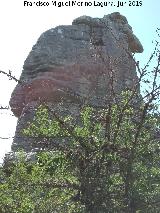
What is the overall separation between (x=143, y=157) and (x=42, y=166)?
1253mm

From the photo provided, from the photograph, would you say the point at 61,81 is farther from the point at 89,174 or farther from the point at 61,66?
the point at 89,174

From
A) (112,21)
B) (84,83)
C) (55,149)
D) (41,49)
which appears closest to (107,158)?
(55,149)

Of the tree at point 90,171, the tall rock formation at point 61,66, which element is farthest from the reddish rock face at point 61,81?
the tree at point 90,171

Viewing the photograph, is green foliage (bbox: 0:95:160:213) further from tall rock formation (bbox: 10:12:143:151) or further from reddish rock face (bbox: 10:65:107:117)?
reddish rock face (bbox: 10:65:107:117)

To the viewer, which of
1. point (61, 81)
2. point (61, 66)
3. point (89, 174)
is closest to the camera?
point (89, 174)

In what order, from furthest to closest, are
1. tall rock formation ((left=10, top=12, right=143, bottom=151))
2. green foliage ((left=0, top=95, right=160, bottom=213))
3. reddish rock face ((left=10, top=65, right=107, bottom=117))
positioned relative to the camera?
reddish rock face ((left=10, top=65, right=107, bottom=117))
tall rock formation ((left=10, top=12, right=143, bottom=151))
green foliage ((left=0, top=95, right=160, bottom=213))

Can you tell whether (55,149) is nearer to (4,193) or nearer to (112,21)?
(4,193)

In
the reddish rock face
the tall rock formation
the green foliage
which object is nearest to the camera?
the green foliage

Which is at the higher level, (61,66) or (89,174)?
(61,66)

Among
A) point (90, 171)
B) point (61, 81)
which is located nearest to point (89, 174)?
point (90, 171)

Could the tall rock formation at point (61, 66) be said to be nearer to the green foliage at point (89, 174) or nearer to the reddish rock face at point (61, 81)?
the reddish rock face at point (61, 81)

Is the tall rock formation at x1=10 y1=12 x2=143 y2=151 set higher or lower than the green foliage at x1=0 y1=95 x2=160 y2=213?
higher

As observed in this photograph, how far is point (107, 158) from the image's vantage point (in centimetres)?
476

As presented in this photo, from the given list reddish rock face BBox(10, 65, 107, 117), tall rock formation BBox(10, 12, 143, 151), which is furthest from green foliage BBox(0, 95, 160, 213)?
reddish rock face BBox(10, 65, 107, 117)
